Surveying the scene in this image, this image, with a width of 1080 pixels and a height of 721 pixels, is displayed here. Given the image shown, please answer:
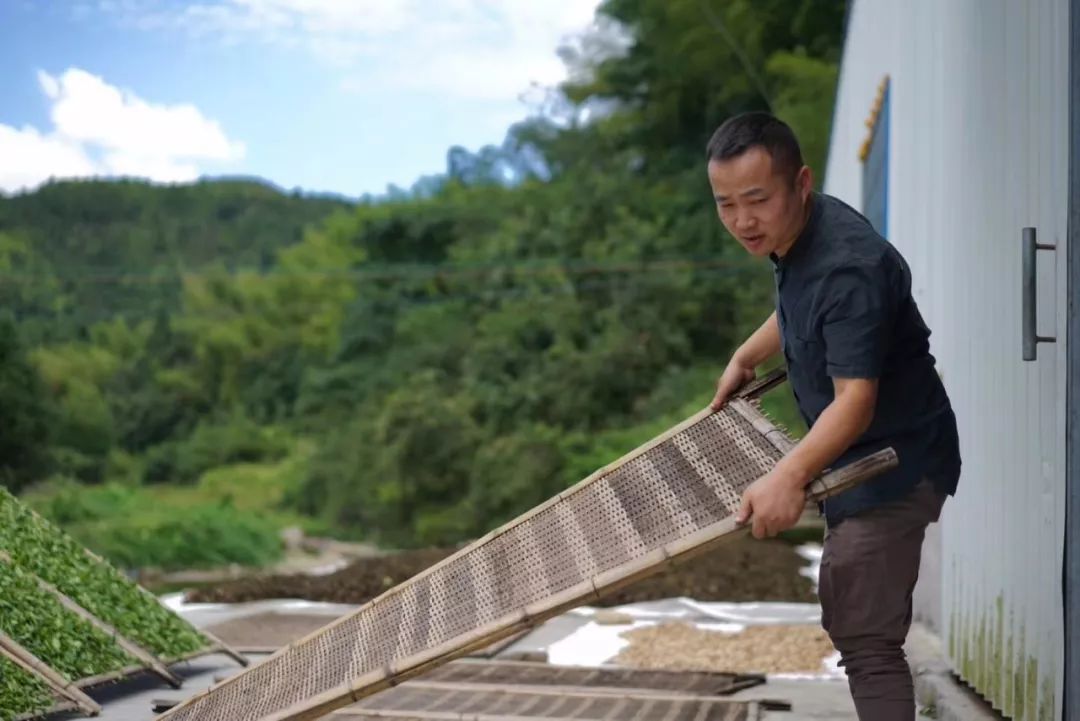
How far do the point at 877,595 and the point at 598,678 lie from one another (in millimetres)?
2116

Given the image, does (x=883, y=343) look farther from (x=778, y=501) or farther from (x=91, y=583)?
(x=91, y=583)

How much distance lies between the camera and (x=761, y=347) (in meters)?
2.79

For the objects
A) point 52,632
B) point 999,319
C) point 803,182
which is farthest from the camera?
point 52,632

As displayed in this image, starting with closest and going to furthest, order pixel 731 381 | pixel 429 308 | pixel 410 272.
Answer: pixel 731 381
pixel 429 308
pixel 410 272

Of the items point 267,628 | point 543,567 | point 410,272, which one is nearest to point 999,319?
point 543,567

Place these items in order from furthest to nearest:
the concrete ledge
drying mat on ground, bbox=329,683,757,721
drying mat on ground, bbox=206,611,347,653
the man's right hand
A: drying mat on ground, bbox=206,611,347,653 → drying mat on ground, bbox=329,683,757,721 → the concrete ledge → the man's right hand

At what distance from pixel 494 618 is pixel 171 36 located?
19318 mm

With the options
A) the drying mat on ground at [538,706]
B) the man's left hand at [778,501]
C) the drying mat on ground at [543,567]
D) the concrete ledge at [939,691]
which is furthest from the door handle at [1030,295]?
the drying mat on ground at [538,706]

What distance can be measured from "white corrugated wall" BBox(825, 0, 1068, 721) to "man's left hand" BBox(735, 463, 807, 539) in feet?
2.07

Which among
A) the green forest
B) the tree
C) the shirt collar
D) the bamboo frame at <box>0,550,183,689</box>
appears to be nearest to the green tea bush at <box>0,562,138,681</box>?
the bamboo frame at <box>0,550,183,689</box>

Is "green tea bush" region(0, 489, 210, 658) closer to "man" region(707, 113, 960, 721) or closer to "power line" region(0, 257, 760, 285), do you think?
"man" region(707, 113, 960, 721)

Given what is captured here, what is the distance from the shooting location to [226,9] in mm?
21125

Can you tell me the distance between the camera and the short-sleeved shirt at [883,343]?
2.18 metres

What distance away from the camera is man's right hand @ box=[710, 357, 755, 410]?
274cm
